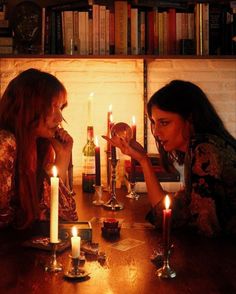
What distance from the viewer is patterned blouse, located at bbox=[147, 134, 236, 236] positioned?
1783mm

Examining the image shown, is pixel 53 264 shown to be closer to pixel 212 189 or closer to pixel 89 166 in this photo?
pixel 212 189

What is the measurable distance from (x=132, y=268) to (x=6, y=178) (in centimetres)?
64

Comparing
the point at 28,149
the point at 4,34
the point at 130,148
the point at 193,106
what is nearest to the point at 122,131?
the point at 130,148

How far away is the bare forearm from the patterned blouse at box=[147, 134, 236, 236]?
148 millimetres

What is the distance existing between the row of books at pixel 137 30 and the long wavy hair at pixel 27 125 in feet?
2.74

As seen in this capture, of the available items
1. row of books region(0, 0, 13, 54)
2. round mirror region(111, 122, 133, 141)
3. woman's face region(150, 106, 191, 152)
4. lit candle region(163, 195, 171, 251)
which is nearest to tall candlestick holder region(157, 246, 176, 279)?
lit candle region(163, 195, 171, 251)

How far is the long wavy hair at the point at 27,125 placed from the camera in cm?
187

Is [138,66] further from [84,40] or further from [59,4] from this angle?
[59,4]

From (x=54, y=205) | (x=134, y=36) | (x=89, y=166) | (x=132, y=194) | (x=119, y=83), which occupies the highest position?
(x=134, y=36)

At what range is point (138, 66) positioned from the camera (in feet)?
9.91

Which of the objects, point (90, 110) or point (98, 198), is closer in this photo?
point (98, 198)

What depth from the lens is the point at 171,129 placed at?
2.09m

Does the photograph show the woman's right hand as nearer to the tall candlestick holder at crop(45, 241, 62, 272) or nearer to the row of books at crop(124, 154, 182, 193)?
the row of books at crop(124, 154, 182, 193)

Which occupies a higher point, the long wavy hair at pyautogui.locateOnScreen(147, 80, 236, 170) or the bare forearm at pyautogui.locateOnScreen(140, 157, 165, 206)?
the long wavy hair at pyautogui.locateOnScreen(147, 80, 236, 170)
